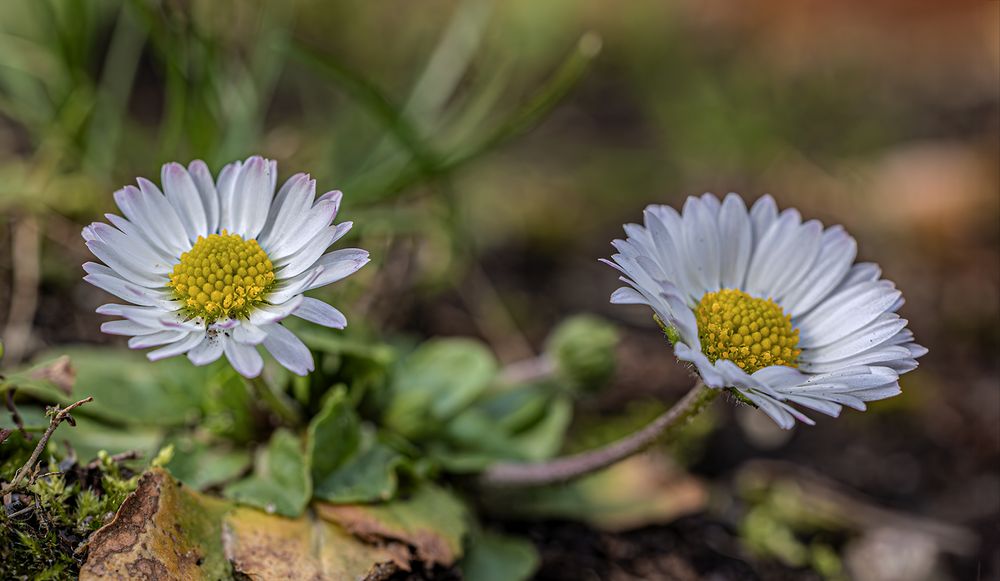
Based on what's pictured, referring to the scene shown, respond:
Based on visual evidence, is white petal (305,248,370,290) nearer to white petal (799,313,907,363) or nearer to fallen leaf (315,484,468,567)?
fallen leaf (315,484,468,567)

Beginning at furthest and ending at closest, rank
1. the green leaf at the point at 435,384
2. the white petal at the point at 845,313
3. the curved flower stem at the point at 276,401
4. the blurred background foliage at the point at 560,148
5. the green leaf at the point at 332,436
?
the blurred background foliage at the point at 560,148, the green leaf at the point at 435,384, the green leaf at the point at 332,436, the curved flower stem at the point at 276,401, the white petal at the point at 845,313

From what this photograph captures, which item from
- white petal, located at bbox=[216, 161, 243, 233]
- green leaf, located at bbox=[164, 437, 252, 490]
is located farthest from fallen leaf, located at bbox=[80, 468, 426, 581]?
white petal, located at bbox=[216, 161, 243, 233]

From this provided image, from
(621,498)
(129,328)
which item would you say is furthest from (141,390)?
(621,498)

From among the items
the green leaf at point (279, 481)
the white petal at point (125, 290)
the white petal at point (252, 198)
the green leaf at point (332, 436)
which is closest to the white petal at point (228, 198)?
the white petal at point (252, 198)

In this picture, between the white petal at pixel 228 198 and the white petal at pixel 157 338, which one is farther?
the white petal at pixel 228 198

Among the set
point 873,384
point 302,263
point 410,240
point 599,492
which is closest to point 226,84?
point 410,240

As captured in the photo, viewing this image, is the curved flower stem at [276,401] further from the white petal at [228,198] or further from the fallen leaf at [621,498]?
the fallen leaf at [621,498]
